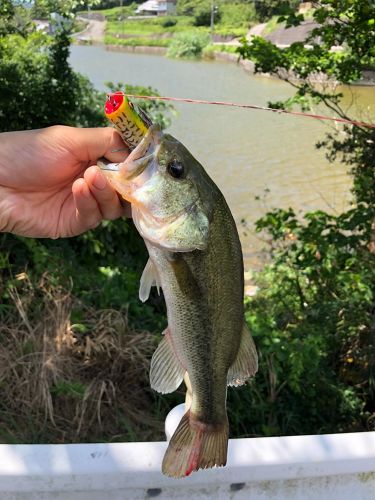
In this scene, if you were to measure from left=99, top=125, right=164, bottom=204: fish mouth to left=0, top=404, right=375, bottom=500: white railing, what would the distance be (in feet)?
3.97

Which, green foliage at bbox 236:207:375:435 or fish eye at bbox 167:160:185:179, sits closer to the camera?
fish eye at bbox 167:160:185:179

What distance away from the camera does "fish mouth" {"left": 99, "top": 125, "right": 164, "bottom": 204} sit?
1.48 metres

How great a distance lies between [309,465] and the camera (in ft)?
7.07

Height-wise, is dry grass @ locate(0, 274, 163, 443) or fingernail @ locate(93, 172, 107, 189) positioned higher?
fingernail @ locate(93, 172, 107, 189)

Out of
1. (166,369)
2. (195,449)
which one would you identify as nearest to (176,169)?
(166,369)

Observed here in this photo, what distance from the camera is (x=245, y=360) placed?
1.64 m

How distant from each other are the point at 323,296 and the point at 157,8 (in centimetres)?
8125

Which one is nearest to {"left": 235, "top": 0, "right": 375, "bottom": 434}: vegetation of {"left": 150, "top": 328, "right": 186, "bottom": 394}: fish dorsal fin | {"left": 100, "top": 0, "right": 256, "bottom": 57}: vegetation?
{"left": 150, "top": 328, "right": 186, "bottom": 394}: fish dorsal fin

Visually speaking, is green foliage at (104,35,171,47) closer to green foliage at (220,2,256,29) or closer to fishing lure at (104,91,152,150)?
green foliage at (220,2,256,29)

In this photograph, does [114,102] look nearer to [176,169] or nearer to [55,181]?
[176,169]

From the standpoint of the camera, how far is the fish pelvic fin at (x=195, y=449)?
1.58 metres

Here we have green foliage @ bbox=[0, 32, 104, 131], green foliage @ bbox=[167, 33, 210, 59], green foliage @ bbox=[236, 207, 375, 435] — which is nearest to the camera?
green foliage @ bbox=[236, 207, 375, 435]

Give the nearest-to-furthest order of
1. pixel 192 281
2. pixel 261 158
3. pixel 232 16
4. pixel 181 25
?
pixel 192 281
pixel 261 158
pixel 232 16
pixel 181 25

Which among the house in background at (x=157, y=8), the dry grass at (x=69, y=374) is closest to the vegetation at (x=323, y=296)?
the dry grass at (x=69, y=374)
